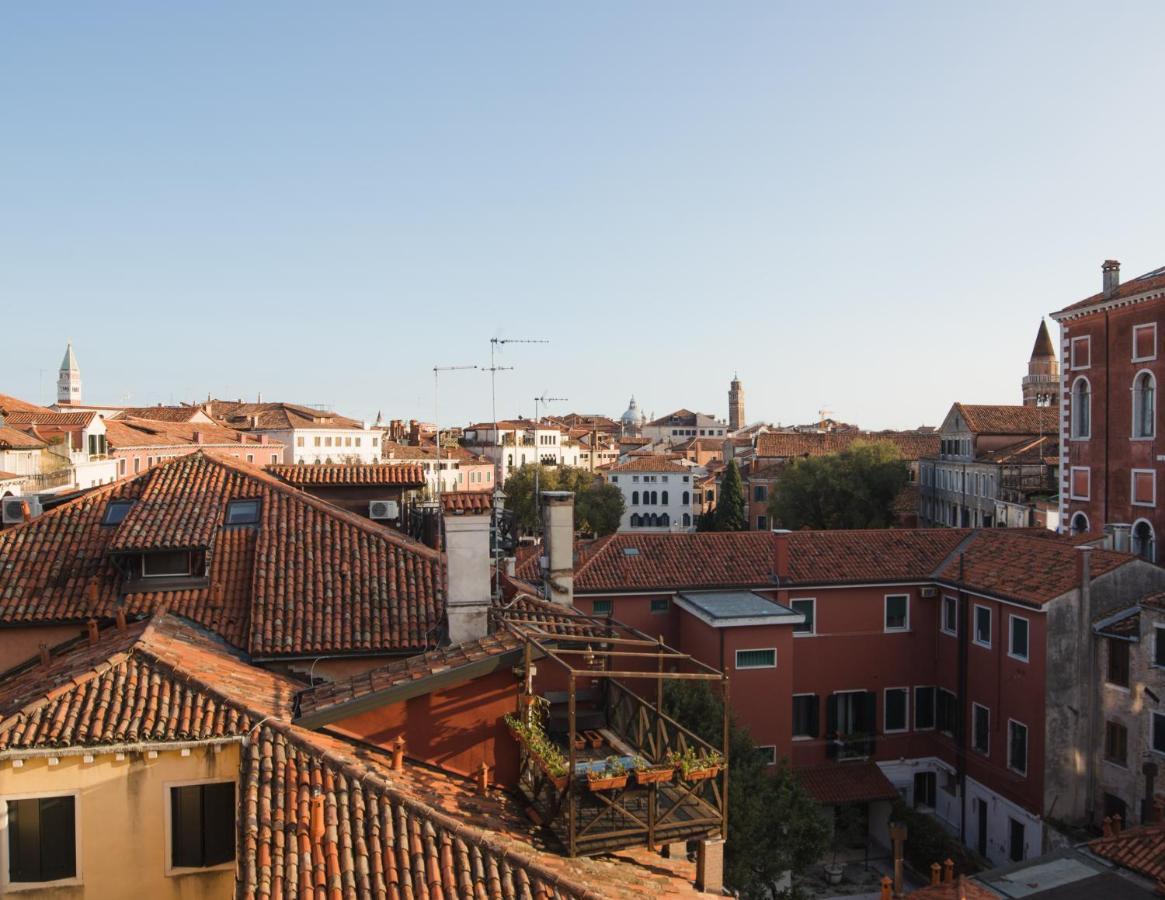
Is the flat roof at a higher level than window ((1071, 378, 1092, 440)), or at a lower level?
lower

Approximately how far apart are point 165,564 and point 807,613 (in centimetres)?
1578

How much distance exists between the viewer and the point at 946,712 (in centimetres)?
2311

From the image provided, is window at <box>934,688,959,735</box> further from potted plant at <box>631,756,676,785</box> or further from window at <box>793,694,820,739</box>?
potted plant at <box>631,756,676,785</box>

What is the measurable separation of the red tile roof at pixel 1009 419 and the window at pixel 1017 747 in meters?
30.4

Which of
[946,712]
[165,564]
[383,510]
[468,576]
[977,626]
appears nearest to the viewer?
[468,576]

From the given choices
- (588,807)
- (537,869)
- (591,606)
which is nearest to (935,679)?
(591,606)

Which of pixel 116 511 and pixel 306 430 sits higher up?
pixel 306 430

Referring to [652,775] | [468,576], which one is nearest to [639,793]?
[652,775]

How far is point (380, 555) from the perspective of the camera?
12070 mm

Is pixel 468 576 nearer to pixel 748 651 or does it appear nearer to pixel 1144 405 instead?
pixel 748 651

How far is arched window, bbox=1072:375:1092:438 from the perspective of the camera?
2981 centimetres

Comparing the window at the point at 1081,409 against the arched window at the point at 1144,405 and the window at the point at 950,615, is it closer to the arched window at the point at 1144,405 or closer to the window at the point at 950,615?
the arched window at the point at 1144,405

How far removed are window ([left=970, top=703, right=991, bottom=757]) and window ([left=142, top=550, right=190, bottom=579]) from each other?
58.9 ft

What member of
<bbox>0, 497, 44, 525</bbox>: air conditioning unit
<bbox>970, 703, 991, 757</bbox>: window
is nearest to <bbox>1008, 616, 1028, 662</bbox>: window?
<bbox>970, 703, 991, 757</bbox>: window
